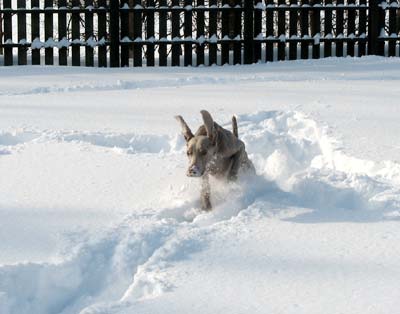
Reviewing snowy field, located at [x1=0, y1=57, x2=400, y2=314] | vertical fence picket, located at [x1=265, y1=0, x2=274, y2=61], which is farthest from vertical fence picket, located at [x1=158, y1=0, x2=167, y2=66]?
snowy field, located at [x1=0, y1=57, x2=400, y2=314]

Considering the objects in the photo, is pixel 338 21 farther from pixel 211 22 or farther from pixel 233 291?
pixel 233 291

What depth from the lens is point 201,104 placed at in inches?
366

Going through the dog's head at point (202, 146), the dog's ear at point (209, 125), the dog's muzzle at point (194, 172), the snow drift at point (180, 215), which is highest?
the dog's ear at point (209, 125)

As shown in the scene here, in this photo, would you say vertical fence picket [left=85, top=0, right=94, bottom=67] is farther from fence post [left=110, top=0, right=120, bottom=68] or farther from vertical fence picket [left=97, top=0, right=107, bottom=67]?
fence post [left=110, top=0, right=120, bottom=68]

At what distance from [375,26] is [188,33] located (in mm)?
2962

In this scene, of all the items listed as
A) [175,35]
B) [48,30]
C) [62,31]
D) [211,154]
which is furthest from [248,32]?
[211,154]

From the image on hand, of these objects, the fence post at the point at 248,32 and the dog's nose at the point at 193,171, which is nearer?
the dog's nose at the point at 193,171

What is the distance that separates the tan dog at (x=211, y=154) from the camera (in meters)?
5.63

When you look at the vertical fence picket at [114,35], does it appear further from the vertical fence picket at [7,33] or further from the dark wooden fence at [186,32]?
the vertical fence picket at [7,33]

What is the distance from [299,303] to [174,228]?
1325 millimetres

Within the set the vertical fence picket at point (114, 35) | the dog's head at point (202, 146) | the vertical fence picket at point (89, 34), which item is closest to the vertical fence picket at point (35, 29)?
the vertical fence picket at point (89, 34)

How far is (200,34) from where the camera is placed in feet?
44.0

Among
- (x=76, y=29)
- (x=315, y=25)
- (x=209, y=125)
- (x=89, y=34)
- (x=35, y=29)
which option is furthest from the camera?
(x=315, y=25)

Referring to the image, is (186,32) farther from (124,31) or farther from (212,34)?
(124,31)
